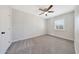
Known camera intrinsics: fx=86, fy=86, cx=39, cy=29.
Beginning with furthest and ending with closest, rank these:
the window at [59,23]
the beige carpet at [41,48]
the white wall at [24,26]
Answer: the window at [59,23]
the white wall at [24,26]
the beige carpet at [41,48]

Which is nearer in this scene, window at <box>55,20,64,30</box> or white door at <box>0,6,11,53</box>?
white door at <box>0,6,11,53</box>

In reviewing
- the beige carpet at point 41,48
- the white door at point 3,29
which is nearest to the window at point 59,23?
the beige carpet at point 41,48

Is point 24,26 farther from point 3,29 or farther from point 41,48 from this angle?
point 3,29

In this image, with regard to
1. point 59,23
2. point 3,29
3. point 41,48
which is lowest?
point 41,48

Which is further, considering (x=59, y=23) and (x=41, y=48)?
(x=59, y=23)

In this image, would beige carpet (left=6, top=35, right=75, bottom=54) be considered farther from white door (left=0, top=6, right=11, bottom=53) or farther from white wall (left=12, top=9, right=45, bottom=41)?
white wall (left=12, top=9, right=45, bottom=41)

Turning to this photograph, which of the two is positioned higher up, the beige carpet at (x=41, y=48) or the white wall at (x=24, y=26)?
the white wall at (x=24, y=26)

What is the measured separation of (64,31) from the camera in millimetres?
4641

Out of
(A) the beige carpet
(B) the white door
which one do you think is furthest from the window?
(B) the white door

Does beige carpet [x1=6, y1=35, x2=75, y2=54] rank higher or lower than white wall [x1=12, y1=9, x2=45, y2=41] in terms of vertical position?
lower

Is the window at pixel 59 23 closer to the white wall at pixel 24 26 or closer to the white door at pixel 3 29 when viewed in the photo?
the white wall at pixel 24 26

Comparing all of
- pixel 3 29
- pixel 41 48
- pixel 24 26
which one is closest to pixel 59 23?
pixel 24 26
